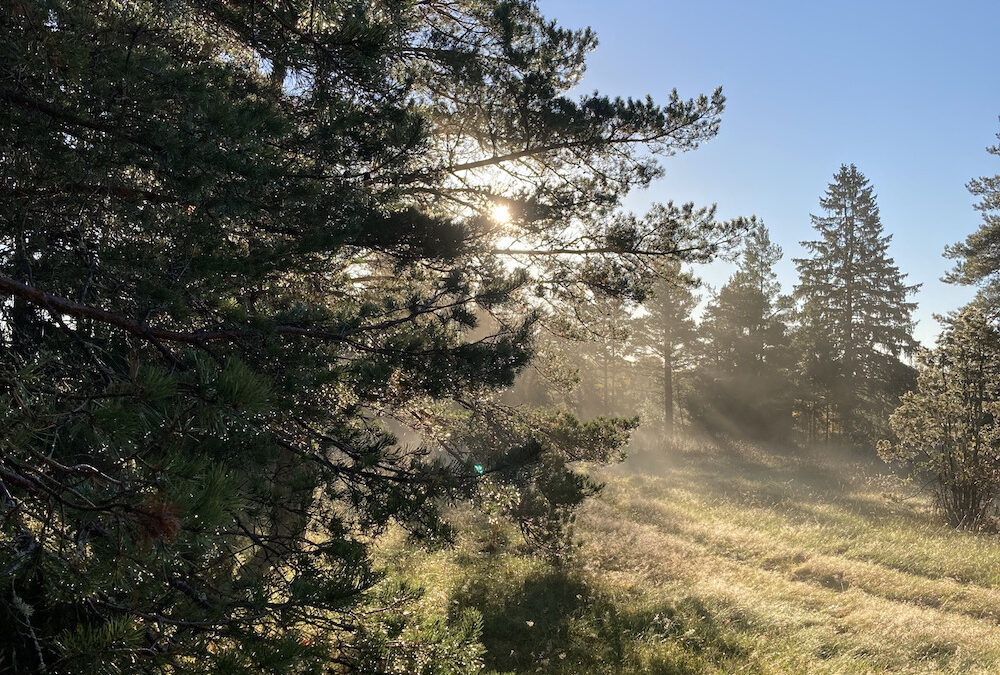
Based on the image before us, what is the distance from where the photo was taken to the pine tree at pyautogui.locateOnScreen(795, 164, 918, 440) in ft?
99.1

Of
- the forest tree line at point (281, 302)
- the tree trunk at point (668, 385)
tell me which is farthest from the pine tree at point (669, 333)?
the forest tree line at point (281, 302)

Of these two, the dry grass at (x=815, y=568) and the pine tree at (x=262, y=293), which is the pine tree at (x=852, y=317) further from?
the pine tree at (x=262, y=293)

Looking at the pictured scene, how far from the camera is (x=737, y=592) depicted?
356 inches

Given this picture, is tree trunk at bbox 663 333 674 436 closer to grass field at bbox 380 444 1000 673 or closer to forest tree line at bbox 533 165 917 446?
forest tree line at bbox 533 165 917 446

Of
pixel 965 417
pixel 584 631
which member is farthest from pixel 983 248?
pixel 584 631

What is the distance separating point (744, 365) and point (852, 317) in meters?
6.69

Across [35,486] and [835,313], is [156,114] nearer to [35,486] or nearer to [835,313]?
[35,486]

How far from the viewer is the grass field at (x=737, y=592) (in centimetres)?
680

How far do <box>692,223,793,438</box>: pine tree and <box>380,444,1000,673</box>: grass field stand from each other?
639 inches

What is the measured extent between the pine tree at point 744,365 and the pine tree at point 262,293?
27580 mm

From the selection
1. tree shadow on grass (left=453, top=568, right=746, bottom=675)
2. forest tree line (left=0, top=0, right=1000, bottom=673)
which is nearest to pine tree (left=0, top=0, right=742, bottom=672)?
forest tree line (left=0, top=0, right=1000, bottom=673)

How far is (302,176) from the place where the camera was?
16.9 feet

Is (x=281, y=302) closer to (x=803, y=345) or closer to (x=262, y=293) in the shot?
(x=262, y=293)

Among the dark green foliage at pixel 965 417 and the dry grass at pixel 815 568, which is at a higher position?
the dark green foliage at pixel 965 417
